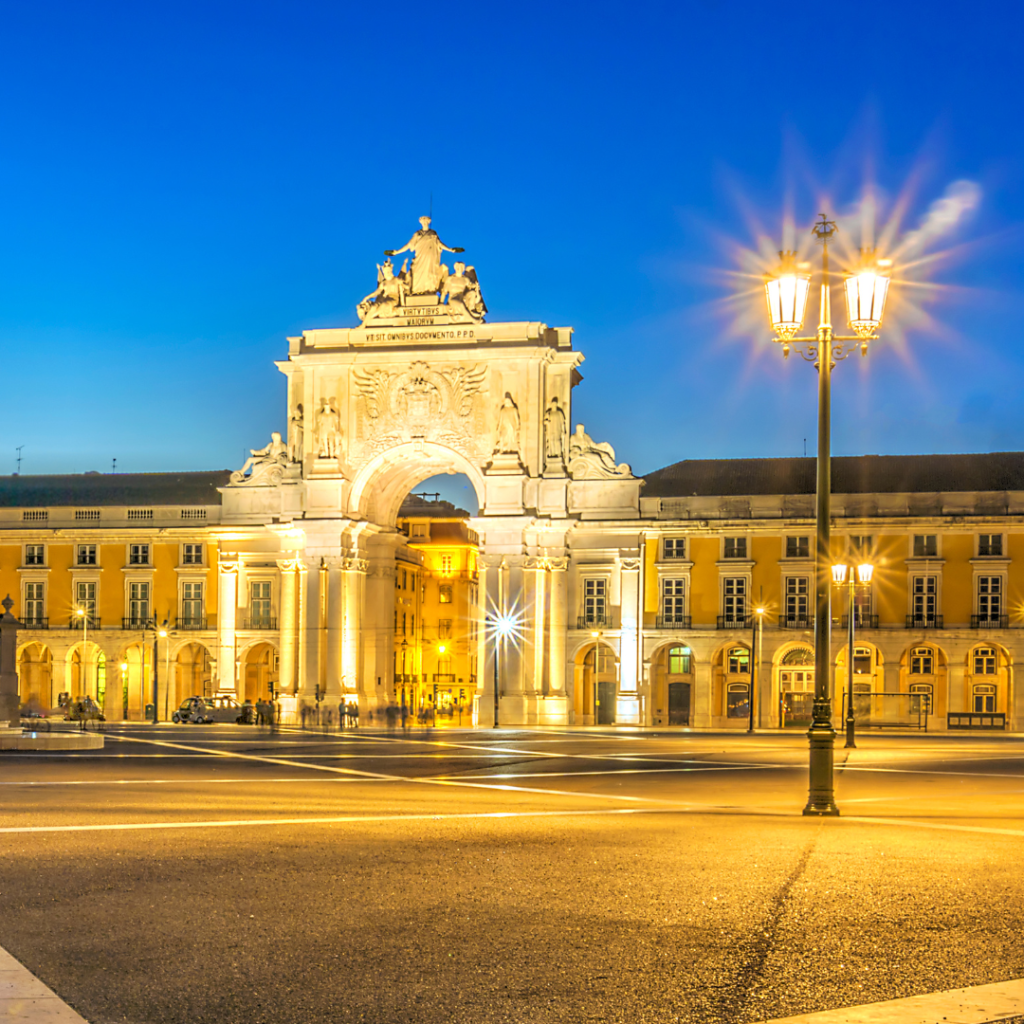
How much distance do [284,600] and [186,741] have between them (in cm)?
2783

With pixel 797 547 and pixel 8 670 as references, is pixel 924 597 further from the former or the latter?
pixel 8 670

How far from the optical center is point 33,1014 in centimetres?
762

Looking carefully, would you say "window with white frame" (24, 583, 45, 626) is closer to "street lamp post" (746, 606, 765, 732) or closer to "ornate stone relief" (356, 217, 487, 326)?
"ornate stone relief" (356, 217, 487, 326)

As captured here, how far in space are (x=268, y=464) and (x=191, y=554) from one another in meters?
6.95

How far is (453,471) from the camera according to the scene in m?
73.8

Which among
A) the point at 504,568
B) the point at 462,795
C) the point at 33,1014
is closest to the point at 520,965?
the point at 33,1014

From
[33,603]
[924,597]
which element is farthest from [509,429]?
[33,603]

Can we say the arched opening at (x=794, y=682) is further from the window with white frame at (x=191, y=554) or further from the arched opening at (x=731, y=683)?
the window with white frame at (x=191, y=554)

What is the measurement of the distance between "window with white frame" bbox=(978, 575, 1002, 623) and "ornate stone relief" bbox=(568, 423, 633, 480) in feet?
58.6

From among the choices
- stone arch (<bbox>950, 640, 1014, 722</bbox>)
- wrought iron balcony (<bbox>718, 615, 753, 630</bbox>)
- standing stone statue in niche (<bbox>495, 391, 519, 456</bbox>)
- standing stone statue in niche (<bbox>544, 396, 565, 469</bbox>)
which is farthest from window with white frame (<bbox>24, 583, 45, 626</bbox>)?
stone arch (<bbox>950, 640, 1014, 722</bbox>)

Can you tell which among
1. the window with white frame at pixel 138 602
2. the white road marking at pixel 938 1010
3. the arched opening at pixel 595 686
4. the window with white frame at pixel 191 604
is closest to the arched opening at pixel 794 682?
the arched opening at pixel 595 686

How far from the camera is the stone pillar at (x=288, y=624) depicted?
72562 millimetres

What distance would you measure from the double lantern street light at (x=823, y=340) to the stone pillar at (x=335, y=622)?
52425 millimetres

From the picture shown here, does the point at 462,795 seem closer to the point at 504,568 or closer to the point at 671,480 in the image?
the point at 504,568
